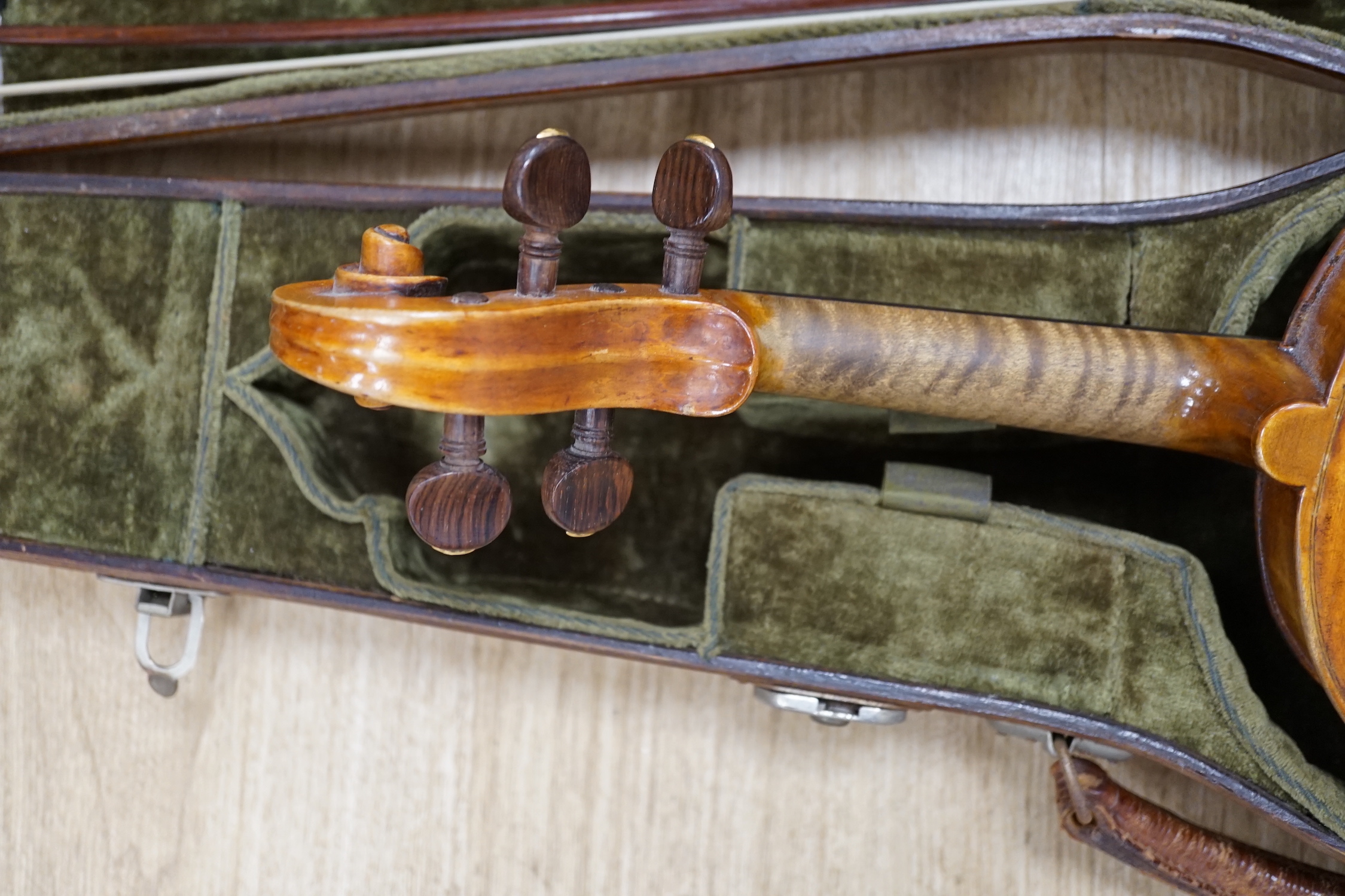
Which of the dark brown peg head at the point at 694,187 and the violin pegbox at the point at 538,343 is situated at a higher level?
the dark brown peg head at the point at 694,187

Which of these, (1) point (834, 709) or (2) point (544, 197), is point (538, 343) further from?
(1) point (834, 709)

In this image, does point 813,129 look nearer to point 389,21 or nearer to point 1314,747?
point 389,21

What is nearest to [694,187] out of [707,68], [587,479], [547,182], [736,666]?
[547,182]

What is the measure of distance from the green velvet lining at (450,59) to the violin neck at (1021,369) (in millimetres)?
371

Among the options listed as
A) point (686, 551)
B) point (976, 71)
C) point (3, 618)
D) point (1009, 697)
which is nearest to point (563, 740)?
point (686, 551)

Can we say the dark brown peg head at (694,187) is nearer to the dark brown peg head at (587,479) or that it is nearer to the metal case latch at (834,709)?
the dark brown peg head at (587,479)

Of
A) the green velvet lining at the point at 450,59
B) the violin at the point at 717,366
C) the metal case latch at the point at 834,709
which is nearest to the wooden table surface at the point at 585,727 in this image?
the green velvet lining at the point at 450,59

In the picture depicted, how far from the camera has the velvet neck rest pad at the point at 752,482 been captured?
3.21 feet

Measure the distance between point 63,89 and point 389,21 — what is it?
16.7 inches

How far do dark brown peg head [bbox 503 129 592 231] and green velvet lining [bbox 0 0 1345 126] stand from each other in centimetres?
41

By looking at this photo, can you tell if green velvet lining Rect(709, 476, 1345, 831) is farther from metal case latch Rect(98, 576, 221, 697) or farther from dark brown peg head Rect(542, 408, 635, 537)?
metal case latch Rect(98, 576, 221, 697)

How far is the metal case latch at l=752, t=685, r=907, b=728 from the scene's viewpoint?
41.8 inches

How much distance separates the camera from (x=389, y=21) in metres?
1.13

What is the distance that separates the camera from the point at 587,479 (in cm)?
78
